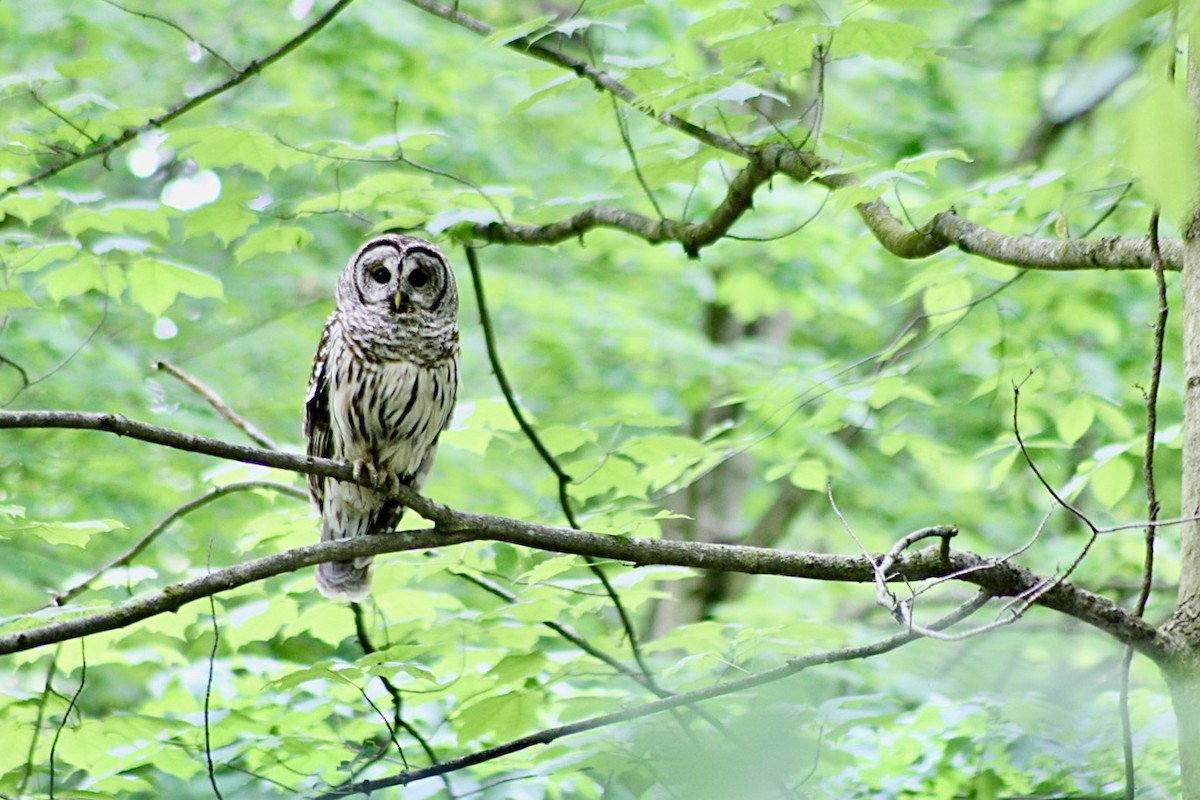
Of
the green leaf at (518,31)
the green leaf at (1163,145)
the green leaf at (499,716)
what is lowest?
the green leaf at (1163,145)

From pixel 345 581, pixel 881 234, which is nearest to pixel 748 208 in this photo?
pixel 881 234

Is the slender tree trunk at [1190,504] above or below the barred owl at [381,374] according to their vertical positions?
below

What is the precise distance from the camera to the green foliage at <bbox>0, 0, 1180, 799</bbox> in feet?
9.39

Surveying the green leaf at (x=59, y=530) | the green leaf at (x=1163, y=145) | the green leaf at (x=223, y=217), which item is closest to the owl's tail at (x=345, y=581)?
the green leaf at (x=59, y=530)

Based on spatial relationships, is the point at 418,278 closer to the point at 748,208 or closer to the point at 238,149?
the point at 238,149

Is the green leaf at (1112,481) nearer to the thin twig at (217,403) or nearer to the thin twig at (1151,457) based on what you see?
the thin twig at (1151,457)

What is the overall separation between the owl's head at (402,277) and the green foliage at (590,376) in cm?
25

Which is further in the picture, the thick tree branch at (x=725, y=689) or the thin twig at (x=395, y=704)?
the thin twig at (x=395, y=704)

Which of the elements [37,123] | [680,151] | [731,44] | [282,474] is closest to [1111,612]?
[731,44]

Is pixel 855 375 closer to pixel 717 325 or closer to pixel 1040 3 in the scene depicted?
pixel 717 325

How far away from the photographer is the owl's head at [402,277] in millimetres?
3832

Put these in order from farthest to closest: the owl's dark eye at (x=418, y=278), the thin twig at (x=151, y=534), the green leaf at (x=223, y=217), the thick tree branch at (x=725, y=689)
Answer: the owl's dark eye at (x=418, y=278)
the green leaf at (x=223, y=217)
the thin twig at (x=151, y=534)
the thick tree branch at (x=725, y=689)

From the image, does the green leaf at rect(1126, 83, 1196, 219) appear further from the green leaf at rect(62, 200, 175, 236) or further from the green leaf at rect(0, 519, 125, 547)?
the green leaf at rect(62, 200, 175, 236)

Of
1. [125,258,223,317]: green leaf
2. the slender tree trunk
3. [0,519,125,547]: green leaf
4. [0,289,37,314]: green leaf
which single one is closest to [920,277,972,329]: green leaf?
the slender tree trunk
